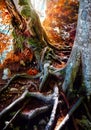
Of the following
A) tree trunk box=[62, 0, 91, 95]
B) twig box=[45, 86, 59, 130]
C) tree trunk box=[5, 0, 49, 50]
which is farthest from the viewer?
tree trunk box=[5, 0, 49, 50]

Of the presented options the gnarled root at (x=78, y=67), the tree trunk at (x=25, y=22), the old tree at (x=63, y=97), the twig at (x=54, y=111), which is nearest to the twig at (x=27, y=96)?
the old tree at (x=63, y=97)

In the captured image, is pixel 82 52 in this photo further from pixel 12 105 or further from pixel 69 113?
pixel 12 105

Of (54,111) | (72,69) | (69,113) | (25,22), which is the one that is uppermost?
(25,22)

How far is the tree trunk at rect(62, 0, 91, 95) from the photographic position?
15.6ft

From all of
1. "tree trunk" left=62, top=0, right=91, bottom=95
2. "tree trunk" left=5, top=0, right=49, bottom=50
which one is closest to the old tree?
"tree trunk" left=62, top=0, right=91, bottom=95

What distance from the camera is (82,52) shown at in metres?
4.95

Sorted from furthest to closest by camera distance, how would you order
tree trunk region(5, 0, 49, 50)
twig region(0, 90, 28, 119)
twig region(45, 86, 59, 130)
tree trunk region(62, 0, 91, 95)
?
1. tree trunk region(5, 0, 49, 50)
2. twig region(0, 90, 28, 119)
3. tree trunk region(62, 0, 91, 95)
4. twig region(45, 86, 59, 130)

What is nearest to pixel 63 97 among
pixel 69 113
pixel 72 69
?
pixel 69 113

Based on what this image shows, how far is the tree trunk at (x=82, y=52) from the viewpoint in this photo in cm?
476

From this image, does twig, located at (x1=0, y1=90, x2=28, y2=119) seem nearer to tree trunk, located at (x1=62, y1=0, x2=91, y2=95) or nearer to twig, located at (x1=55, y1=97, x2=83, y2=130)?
tree trunk, located at (x1=62, y1=0, x2=91, y2=95)

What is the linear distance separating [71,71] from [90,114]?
3.45ft

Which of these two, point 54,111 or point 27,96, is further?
point 27,96

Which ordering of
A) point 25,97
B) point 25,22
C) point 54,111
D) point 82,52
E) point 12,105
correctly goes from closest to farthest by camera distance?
point 54,111 → point 82,52 → point 12,105 → point 25,97 → point 25,22

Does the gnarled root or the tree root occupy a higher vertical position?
the gnarled root
